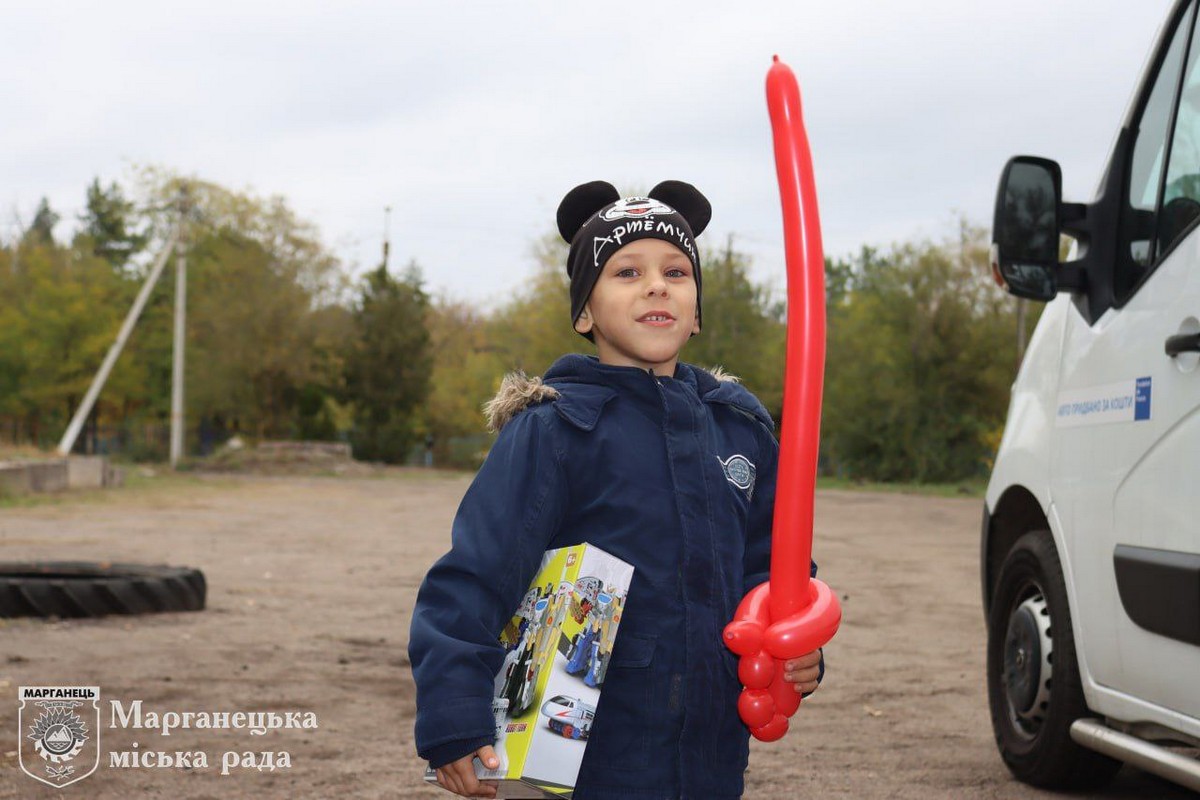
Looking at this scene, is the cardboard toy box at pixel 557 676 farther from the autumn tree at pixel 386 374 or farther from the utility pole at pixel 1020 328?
the autumn tree at pixel 386 374

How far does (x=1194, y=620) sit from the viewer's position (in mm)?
3312

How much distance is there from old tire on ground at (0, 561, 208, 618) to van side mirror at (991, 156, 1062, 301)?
6.48 meters

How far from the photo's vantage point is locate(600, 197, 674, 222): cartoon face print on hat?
2.54 meters

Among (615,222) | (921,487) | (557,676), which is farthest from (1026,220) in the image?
(921,487)

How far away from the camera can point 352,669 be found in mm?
7148

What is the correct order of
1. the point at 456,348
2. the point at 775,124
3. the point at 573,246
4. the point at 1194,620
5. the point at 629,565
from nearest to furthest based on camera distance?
the point at 775,124 < the point at 629,565 < the point at 573,246 < the point at 1194,620 < the point at 456,348

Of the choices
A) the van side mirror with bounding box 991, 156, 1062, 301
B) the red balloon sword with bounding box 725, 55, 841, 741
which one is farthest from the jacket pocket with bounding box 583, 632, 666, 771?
the van side mirror with bounding box 991, 156, 1062, 301

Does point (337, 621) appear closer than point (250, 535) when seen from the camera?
Yes

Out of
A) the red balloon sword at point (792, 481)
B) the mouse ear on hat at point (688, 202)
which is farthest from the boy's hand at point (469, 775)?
the mouse ear on hat at point (688, 202)

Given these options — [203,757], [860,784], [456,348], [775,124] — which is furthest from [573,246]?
[456,348]

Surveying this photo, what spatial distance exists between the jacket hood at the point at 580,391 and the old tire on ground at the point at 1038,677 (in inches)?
85.9

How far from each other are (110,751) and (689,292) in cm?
367

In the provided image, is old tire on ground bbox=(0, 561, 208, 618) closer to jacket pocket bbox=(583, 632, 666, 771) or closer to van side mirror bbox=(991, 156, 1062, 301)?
van side mirror bbox=(991, 156, 1062, 301)

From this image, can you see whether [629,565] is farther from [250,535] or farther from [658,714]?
[250,535]
